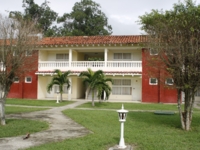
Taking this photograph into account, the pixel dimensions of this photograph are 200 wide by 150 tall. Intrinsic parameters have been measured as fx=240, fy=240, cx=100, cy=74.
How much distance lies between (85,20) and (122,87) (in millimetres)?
25837

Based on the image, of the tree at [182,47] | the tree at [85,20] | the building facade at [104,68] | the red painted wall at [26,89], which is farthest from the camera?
the tree at [85,20]

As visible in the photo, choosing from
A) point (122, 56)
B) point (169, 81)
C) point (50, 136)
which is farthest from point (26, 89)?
point (169, 81)

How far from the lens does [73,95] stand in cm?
2456

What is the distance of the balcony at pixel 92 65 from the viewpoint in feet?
73.0

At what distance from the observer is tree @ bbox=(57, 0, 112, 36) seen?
44562mm

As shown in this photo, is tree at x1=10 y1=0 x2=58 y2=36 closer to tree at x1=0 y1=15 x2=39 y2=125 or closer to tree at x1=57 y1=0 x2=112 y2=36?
tree at x1=57 y1=0 x2=112 y2=36

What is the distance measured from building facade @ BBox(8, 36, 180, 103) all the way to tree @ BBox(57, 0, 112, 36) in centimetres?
1927

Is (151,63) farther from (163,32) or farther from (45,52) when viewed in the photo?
(45,52)

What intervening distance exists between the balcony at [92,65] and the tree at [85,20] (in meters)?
20.0

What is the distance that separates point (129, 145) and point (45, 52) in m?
20.2

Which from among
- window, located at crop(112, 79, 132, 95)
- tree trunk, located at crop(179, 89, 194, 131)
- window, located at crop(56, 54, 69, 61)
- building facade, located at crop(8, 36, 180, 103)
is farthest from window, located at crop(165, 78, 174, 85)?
window, located at crop(56, 54, 69, 61)

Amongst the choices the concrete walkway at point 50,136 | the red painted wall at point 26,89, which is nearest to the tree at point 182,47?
the concrete walkway at point 50,136

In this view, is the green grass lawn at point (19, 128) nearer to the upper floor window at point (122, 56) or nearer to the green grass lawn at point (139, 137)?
the green grass lawn at point (139, 137)

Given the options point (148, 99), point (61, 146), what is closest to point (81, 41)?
point (148, 99)
